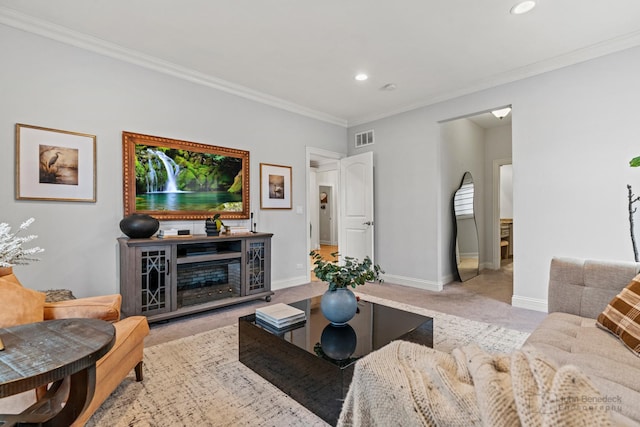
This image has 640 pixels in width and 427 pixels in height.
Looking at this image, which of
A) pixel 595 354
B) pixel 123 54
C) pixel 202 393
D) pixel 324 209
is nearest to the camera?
pixel 595 354

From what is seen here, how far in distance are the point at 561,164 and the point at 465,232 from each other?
188cm

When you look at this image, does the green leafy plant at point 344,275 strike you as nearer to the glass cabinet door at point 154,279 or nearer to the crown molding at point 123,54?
the glass cabinet door at point 154,279

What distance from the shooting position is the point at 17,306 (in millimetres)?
1387

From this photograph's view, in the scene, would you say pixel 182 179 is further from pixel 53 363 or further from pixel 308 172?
pixel 53 363

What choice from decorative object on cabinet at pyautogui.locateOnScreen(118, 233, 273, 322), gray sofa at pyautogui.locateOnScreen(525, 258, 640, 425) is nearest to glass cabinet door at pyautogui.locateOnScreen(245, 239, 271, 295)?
decorative object on cabinet at pyautogui.locateOnScreen(118, 233, 273, 322)

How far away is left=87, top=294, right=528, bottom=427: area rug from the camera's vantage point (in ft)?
5.20

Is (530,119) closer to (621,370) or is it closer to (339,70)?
(339,70)

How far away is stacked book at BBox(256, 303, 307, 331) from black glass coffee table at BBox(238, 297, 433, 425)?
0.09 ft

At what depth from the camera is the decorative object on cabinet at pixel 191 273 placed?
9.20 feet

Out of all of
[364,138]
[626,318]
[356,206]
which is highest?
[364,138]

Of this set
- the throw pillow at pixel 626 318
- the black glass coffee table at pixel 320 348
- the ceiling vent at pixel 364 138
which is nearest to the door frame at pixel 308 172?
the ceiling vent at pixel 364 138

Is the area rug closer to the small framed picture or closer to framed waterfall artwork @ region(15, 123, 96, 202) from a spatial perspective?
framed waterfall artwork @ region(15, 123, 96, 202)

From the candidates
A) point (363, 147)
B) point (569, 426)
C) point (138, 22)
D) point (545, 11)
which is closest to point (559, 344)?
point (569, 426)

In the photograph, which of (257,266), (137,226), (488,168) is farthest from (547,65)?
(137,226)
